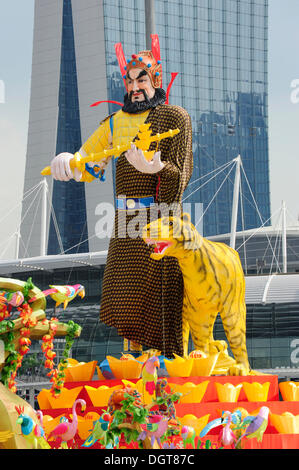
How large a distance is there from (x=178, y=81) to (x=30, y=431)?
46.4 m

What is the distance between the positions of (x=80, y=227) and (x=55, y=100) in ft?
32.0

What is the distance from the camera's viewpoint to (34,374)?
27.4 meters

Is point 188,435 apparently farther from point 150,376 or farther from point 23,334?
point 23,334

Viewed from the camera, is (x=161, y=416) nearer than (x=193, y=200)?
Yes

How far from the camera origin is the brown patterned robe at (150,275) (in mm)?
9742

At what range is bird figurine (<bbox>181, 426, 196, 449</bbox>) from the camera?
7059 millimetres

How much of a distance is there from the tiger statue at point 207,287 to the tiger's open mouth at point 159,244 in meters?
0.07

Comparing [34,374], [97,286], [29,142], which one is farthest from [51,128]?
[34,374]

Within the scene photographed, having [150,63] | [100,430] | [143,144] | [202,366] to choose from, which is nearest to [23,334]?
[100,430]

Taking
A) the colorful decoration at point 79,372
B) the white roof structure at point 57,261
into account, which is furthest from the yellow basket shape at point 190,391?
the white roof structure at point 57,261

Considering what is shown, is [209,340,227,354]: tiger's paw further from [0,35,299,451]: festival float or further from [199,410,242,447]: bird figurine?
[199,410,242,447]: bird figurine
